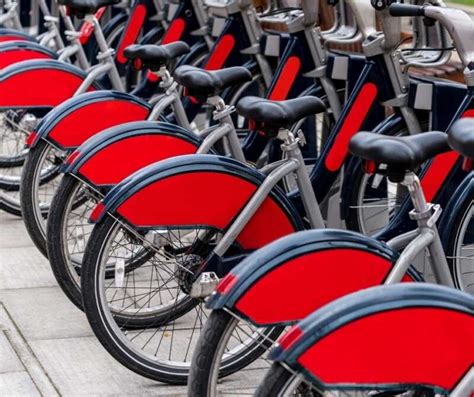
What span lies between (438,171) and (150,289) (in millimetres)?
1274

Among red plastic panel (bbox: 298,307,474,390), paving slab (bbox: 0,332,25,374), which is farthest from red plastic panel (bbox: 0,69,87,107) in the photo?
red plastic panel (bbox: 298,307,474,390)

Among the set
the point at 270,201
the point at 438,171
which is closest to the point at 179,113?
the point at 270,201

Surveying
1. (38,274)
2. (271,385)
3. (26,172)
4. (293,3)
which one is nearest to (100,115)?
(26,172)

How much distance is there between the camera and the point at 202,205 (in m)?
4.94

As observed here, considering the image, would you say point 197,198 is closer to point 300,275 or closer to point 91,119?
point 300,275

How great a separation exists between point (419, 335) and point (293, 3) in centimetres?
435

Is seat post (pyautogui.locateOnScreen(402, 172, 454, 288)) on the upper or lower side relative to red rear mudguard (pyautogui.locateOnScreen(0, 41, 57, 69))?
upper

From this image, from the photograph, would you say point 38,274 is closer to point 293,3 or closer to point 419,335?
point 293,3

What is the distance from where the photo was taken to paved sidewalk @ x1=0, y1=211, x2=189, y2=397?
5070mm

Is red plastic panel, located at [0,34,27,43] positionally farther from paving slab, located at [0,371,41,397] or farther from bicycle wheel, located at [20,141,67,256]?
paving slab, located at [0,371,41,397]

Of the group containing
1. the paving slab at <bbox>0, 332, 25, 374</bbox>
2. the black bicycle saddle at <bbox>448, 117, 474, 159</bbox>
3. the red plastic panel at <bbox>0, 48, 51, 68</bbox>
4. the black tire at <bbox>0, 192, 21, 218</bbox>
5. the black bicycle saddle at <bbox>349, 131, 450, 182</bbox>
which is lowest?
the black tire at <bbox>0, 192, 21, 218</bbox>

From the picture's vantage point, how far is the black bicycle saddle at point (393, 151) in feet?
11.9

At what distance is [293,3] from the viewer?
744 cm

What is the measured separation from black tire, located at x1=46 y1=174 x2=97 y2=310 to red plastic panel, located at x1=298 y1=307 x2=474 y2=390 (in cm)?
247
